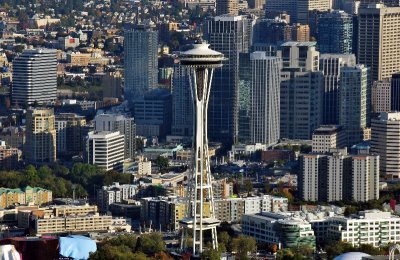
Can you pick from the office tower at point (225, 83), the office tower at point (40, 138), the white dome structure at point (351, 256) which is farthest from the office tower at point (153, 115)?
the white dome structure at point (351, 256)

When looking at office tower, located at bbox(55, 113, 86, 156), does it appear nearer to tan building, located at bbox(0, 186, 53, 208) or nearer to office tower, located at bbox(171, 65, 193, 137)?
office tower, located at bbox(171, 65, 193, 137)

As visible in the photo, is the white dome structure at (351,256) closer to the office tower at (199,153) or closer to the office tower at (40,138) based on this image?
the office tower at (199,153)

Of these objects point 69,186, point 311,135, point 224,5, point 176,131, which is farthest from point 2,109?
point 224,5

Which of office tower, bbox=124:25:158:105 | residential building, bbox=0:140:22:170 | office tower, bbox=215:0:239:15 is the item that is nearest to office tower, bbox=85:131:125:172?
residential building, bbox=0:140:22:170

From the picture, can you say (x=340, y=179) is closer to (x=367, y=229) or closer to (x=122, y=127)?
(x=367, y=229)

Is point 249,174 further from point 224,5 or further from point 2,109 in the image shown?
point 224,5
